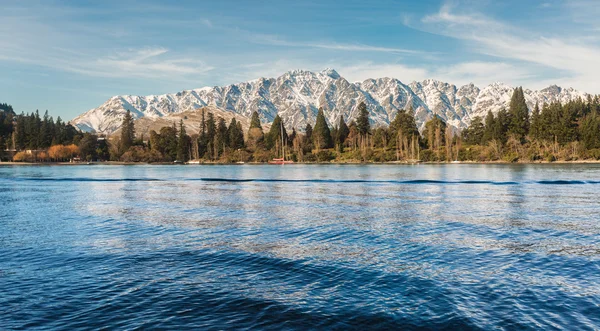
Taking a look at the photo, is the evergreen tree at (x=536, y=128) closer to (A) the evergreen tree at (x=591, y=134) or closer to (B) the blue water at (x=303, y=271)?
(A) the evergreen tree at (x=591, y=134)

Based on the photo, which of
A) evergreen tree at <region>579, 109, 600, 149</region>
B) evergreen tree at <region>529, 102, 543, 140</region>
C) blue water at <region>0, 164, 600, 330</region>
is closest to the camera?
blue water at <region>0, 164, 600, 330</region>

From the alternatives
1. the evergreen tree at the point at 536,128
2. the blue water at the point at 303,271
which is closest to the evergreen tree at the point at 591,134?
the evergreen tree at the point at 536,128

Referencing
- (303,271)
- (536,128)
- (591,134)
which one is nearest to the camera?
(303,271)

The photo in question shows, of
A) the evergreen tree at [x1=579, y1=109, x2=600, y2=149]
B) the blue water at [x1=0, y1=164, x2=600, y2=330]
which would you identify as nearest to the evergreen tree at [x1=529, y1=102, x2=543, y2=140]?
the evergreen tree at [x1=579, y1=109, x2=600, y2=149]

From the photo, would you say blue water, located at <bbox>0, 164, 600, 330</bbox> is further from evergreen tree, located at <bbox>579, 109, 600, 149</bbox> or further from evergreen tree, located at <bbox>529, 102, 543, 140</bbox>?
evergreen tree, located at <bbox>529, 102, 543, 140</bbox>

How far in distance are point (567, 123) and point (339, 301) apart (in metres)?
194

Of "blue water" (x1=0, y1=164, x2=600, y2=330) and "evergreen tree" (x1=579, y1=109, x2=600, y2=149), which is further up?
"evergreen tree" (x1=579, y1=109, x2=600, y2=149)

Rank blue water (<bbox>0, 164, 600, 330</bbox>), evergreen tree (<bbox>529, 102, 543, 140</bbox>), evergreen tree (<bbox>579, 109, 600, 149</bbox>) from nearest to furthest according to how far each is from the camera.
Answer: blue water (<bbox>0, 164, 600, 330</bbox>)
evergreen tree (<bbox>579, 109, 600, 149</bbox>)
evergreen tree (<bbox>529, 102, 543, 140</bbox>)

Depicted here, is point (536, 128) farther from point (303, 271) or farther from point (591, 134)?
point (303, 271)

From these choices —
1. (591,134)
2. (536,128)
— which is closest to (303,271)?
(591,134)

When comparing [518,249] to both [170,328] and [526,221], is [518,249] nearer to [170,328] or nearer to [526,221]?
[526,221]

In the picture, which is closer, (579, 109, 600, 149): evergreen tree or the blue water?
the blue water

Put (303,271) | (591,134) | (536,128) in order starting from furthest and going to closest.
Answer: (536,128) → (591,134) → (303,271)

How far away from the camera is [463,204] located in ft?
138
